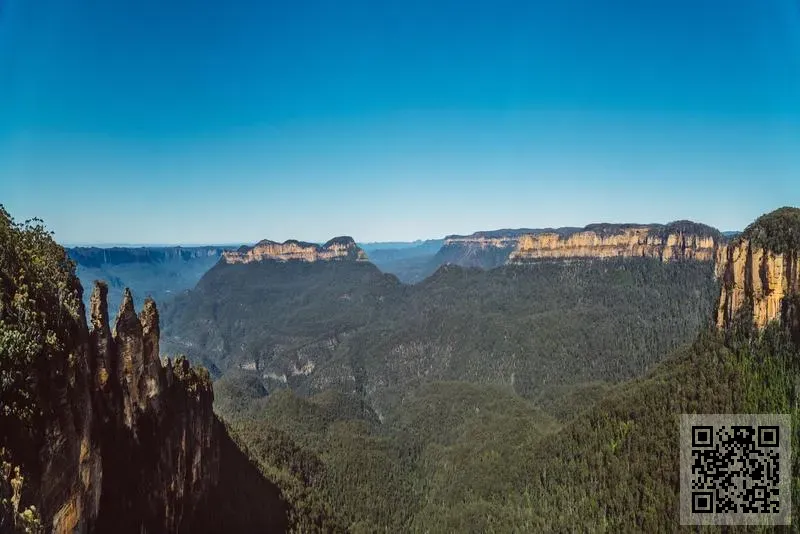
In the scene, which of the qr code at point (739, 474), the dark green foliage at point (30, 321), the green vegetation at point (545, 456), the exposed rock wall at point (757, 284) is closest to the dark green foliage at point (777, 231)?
the exposed rock wall at point (757, 284)

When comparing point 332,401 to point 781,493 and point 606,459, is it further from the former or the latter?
point 781,493

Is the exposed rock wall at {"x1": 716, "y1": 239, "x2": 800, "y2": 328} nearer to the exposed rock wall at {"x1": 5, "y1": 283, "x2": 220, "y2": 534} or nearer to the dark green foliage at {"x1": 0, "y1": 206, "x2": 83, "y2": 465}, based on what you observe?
the exposed rock wall at {"x1": 5, "y1": 283, "x2": 220, "y2": 534}

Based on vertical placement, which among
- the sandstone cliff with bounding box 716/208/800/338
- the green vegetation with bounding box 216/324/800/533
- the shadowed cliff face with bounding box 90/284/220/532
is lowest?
the green vegetation with bounding box 216/324/800/533

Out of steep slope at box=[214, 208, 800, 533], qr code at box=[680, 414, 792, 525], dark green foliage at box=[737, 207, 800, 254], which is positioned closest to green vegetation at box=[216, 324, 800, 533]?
steep slope at box=[214, 208, 800, 533]

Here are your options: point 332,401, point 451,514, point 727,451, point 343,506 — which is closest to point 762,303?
point 727,451

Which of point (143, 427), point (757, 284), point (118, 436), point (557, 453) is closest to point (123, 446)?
point (118, 436)

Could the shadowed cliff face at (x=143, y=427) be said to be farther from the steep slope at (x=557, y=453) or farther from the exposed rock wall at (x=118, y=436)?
the steep slope at (x=557, y=453)
